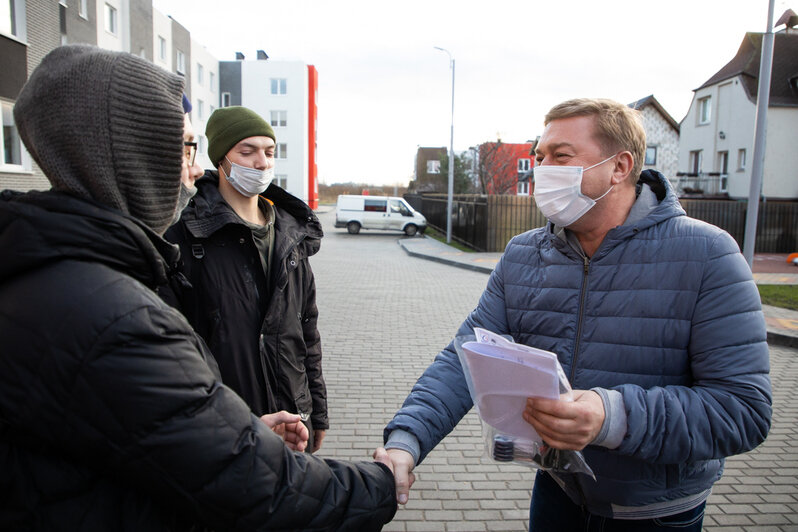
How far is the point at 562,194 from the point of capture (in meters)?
2.22

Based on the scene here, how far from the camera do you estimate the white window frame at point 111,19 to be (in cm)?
2970

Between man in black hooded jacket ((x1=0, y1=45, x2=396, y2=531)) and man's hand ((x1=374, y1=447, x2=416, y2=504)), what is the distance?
1.46 ft

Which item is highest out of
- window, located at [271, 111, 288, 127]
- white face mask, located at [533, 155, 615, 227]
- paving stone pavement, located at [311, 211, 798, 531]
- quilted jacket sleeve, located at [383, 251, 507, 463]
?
window, located at [271, 111, 288, 127]

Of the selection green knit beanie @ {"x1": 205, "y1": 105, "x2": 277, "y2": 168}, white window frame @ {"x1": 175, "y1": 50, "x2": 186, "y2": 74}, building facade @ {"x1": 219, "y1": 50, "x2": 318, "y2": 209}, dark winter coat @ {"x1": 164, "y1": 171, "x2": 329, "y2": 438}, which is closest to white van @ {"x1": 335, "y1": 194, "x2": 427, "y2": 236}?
white window frame @ {"x1": 175, "y1": 50, "x2": 186, "y2": 74}

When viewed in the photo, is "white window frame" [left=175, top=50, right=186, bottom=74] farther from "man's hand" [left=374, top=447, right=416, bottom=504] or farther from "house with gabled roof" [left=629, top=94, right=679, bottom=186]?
"man's hand" [left=374, top=447, right=416, bottom=504]

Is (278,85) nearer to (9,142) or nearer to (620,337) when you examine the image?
(9,142)

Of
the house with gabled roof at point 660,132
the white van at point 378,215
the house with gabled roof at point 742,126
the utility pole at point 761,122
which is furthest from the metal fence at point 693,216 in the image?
the house with gabled roof at point 660,132

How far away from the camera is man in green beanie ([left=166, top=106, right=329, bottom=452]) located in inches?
105

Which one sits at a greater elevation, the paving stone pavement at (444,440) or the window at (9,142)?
the window at (9,142)

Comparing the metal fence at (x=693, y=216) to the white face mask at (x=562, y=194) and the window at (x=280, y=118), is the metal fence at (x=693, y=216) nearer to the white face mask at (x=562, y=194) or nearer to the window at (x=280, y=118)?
the white face mask at (x=562, y=194)

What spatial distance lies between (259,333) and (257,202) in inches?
35.9

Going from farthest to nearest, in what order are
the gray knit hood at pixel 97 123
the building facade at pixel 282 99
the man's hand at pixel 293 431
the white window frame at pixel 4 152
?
the building facade at pixel 282 99 → the white window frame at pixel 4 152 → the man's hand at pixel 293 431 → the gray knit hood at pixel 97 123

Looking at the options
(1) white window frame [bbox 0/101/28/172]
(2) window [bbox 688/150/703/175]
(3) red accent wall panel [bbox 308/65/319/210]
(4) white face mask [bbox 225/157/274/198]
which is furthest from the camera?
(3) red accent wall panel [bbox 308/65/319/210]

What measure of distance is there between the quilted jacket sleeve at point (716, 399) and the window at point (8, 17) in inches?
694
